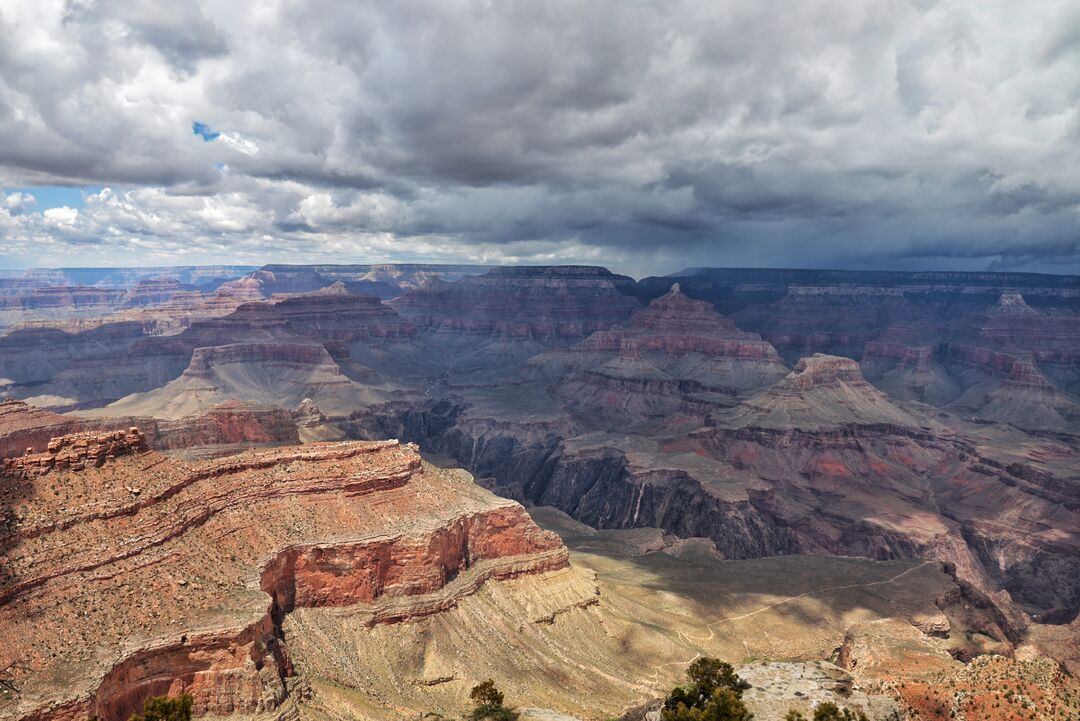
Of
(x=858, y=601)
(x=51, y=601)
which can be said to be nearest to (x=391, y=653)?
(x=51, y=601)

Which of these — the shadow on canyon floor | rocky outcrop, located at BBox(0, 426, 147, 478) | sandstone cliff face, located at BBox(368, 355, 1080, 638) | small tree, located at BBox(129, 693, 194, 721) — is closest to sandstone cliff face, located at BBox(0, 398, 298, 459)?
rocky outcrop, located at BBox(0, 426, 147, 478)

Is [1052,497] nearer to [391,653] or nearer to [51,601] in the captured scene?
[391,653]

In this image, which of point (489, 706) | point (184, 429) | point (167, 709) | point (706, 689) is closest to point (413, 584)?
point (489, 706)

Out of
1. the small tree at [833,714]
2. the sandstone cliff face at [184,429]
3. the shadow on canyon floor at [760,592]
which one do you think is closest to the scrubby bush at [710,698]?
the small tree at [833,714]

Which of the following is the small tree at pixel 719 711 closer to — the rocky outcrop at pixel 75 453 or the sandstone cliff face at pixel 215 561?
the sandstone cliff face at pixel 215 561

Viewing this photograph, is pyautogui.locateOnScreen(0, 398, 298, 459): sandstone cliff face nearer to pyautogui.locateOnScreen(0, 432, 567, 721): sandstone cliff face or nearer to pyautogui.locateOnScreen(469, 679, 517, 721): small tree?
pyautogui.locateOnScreen(0, 432, 567, 721): sandstone cliff face

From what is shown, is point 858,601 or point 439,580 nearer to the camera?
point 439,580
